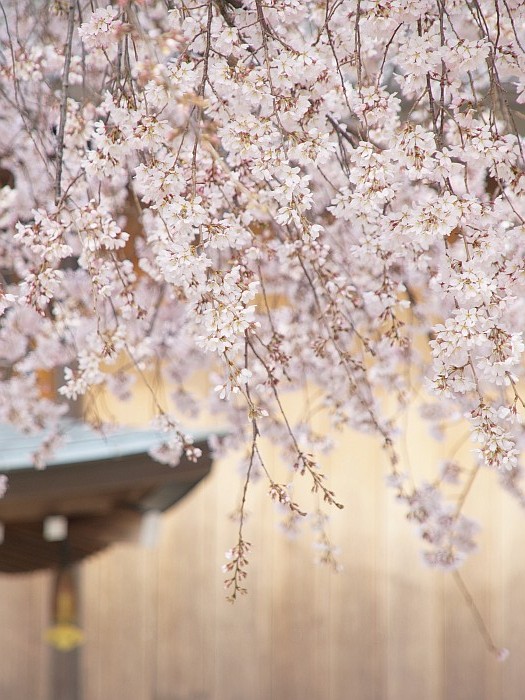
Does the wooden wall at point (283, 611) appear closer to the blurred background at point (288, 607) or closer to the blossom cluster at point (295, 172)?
the blurred background at point (288, 607)

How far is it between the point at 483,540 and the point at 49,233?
4056 mm

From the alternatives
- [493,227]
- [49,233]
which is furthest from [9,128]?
[493,227]

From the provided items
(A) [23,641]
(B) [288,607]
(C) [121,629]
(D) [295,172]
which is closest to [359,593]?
(B) [288,607]

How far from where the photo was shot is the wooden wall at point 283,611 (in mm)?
5000

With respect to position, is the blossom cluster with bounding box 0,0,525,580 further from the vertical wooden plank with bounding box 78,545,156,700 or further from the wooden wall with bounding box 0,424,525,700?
the vertical wooden plank with bounding box 78,545,156,700

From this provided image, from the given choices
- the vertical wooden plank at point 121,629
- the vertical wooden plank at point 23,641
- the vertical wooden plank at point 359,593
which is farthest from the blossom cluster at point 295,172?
the vertical wooden plank at point 23,641

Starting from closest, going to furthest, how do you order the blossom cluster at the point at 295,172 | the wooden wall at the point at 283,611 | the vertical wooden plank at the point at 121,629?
1. the blossom cluster at the point at 295,172
2. the wooden wall at the point at 283,611
3. the vertical wooden plank at the point at 121,629

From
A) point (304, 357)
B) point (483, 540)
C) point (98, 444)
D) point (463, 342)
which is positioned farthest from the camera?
point (483, 540)

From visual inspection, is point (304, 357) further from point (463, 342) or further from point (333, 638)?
point (333, 638)

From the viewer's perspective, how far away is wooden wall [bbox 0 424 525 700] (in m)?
5.00

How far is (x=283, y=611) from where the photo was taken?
16.8ft

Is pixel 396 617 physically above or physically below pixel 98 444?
below

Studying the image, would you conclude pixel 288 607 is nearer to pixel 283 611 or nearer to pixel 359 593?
pixel 283 611

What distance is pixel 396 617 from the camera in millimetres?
5039
